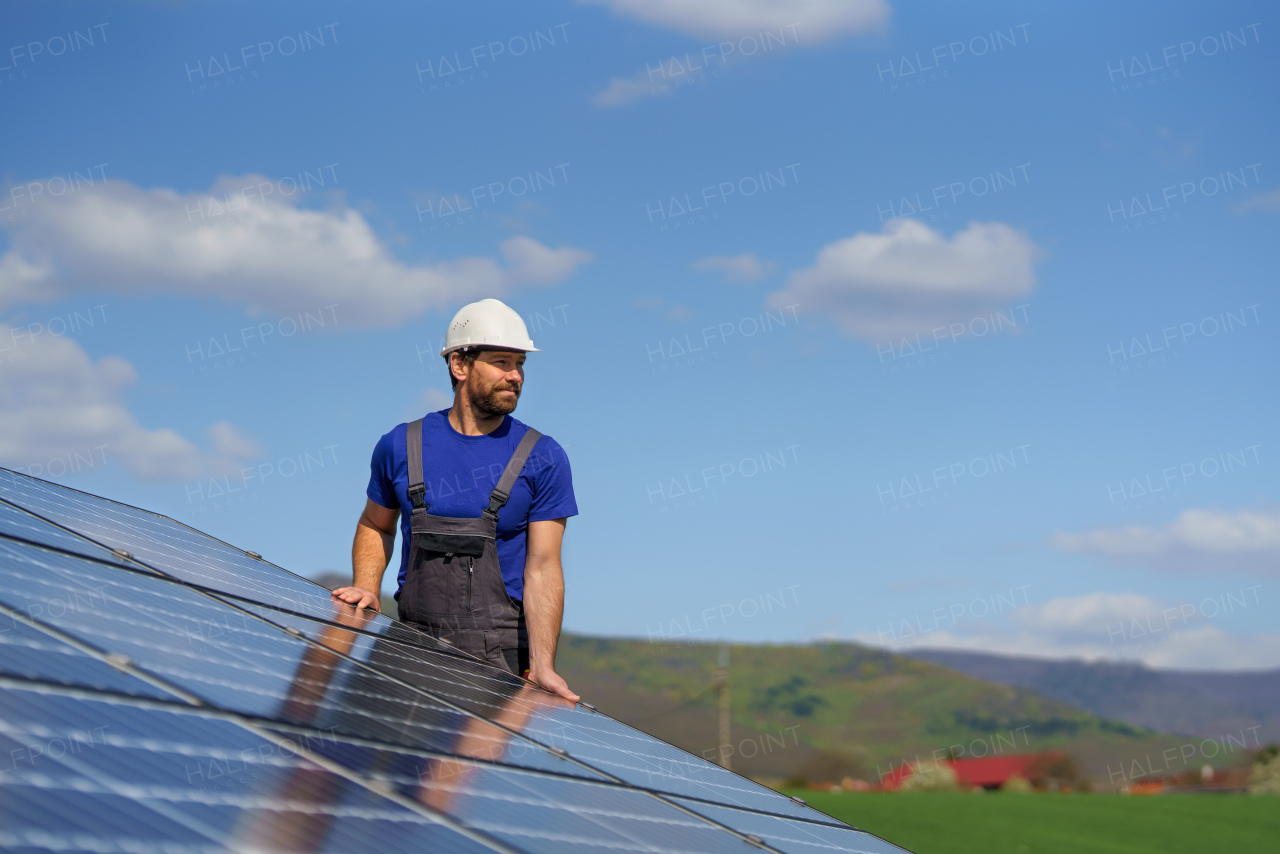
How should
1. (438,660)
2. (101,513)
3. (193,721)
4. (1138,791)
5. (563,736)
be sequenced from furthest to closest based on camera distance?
(1138,791) < (101,513) < (438,660) < (563,736) < (193,721)

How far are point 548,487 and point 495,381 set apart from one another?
64 centimetres

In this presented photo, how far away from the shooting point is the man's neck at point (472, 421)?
20.6ft

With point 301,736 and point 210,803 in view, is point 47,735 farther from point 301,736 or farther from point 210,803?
point 301,736

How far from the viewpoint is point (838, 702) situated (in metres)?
85.0

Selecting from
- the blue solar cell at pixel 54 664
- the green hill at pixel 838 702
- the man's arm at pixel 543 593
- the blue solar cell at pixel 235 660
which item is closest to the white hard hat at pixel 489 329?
the man's arm at pixel 543 593

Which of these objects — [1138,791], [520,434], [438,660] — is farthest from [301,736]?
[1138,791]

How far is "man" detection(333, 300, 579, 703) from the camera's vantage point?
6.06m

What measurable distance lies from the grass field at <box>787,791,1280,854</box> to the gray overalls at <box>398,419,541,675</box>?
60.5 feet

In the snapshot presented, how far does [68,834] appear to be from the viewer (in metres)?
1.79

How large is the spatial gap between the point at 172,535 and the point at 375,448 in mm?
1221

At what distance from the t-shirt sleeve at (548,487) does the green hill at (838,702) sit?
5613 cm

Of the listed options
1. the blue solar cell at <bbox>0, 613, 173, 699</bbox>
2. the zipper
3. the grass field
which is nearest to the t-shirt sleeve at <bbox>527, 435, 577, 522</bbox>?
the zipper

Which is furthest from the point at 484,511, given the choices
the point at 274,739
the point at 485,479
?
the point at 274,739

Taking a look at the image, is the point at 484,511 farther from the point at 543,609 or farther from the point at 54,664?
the point at 54,664
